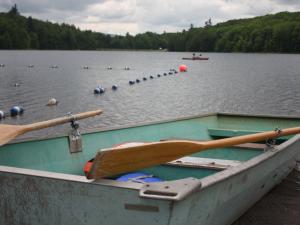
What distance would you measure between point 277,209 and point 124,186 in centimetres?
373

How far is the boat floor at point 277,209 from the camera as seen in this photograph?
21.2 feet

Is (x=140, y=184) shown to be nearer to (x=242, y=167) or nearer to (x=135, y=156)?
(x=135, y=156)

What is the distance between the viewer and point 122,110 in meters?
22.5

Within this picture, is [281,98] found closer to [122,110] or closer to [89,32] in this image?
[122,110]

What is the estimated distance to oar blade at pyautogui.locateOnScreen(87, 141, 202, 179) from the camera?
4.15m

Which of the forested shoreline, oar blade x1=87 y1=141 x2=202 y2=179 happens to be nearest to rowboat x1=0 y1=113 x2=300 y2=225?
oar blade x1=87 y1=141 x2=202 y2=179

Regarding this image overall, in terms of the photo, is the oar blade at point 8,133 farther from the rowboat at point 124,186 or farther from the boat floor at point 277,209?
the boat floor at point 277,209

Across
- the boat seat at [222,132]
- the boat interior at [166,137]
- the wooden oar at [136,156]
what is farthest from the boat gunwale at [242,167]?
the boat seat at [222,132]

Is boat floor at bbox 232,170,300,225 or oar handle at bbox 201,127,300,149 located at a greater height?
oar handle at bbox 201,127,300,149

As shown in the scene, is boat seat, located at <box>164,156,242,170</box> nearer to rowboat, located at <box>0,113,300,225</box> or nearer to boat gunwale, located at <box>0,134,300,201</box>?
rowboat, located at <box>0,113,300,225</box>

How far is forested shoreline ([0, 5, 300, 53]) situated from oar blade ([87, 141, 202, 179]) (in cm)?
12292

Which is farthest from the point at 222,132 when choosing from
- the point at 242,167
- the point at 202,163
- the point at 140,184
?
the point at 140,184

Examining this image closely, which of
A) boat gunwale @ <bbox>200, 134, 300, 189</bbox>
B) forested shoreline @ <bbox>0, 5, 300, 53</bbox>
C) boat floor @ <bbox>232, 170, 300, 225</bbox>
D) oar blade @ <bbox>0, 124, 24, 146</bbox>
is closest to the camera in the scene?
boat gunwale @ <bbox>200, 134, 300, 189</bbox>

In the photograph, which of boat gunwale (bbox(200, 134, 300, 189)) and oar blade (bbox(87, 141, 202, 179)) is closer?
oar blade (bbox(87, 141, 202, 179))
